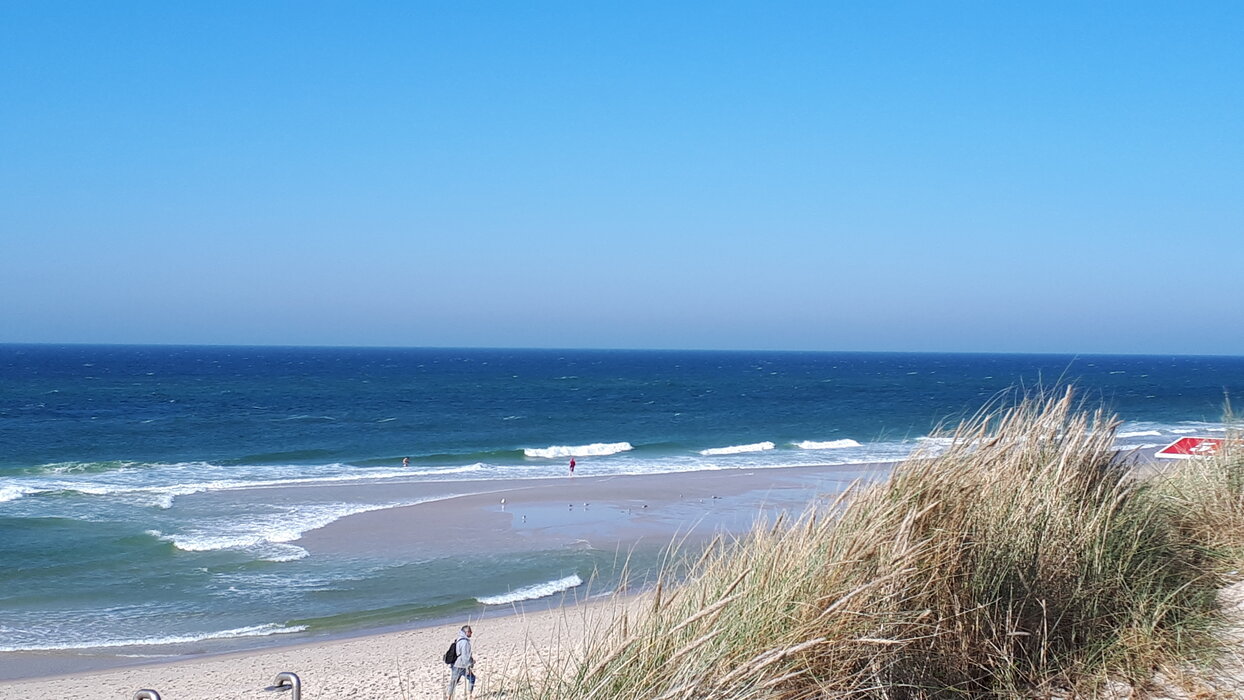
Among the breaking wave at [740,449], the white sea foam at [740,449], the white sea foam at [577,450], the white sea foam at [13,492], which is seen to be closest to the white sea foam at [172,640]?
the white sea foam at [13,492]

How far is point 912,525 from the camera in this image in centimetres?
404

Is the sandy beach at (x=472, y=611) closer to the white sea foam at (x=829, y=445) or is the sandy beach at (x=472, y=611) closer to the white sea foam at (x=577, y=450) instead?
the white sea foam at (x=577, y=450)

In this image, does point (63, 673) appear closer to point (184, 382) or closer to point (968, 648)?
point (968, 648)

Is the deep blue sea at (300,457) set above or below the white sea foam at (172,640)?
above

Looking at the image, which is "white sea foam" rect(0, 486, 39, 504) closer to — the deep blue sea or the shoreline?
the deep blue sea

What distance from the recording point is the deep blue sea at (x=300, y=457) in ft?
54.2

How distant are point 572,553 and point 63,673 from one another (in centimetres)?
990

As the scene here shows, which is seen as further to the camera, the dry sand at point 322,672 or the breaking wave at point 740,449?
the breaking wave at point 740,449

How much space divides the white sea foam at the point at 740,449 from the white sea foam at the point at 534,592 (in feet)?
76.1

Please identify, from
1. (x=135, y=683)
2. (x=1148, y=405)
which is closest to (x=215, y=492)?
(x=135, y=683)

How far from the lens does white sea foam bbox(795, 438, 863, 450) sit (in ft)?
141

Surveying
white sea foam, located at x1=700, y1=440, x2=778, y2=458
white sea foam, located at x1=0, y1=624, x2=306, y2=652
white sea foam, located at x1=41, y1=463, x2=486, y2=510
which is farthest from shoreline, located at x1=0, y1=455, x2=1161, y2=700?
white sea foam, located at x1=700, y1=440, x2=778, y2=458

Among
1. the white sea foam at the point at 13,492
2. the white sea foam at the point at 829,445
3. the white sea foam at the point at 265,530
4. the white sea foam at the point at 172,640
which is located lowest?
the white sea foam at the point at 172,640

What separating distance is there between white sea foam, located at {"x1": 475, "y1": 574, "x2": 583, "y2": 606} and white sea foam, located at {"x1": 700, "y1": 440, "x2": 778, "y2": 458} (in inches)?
913
